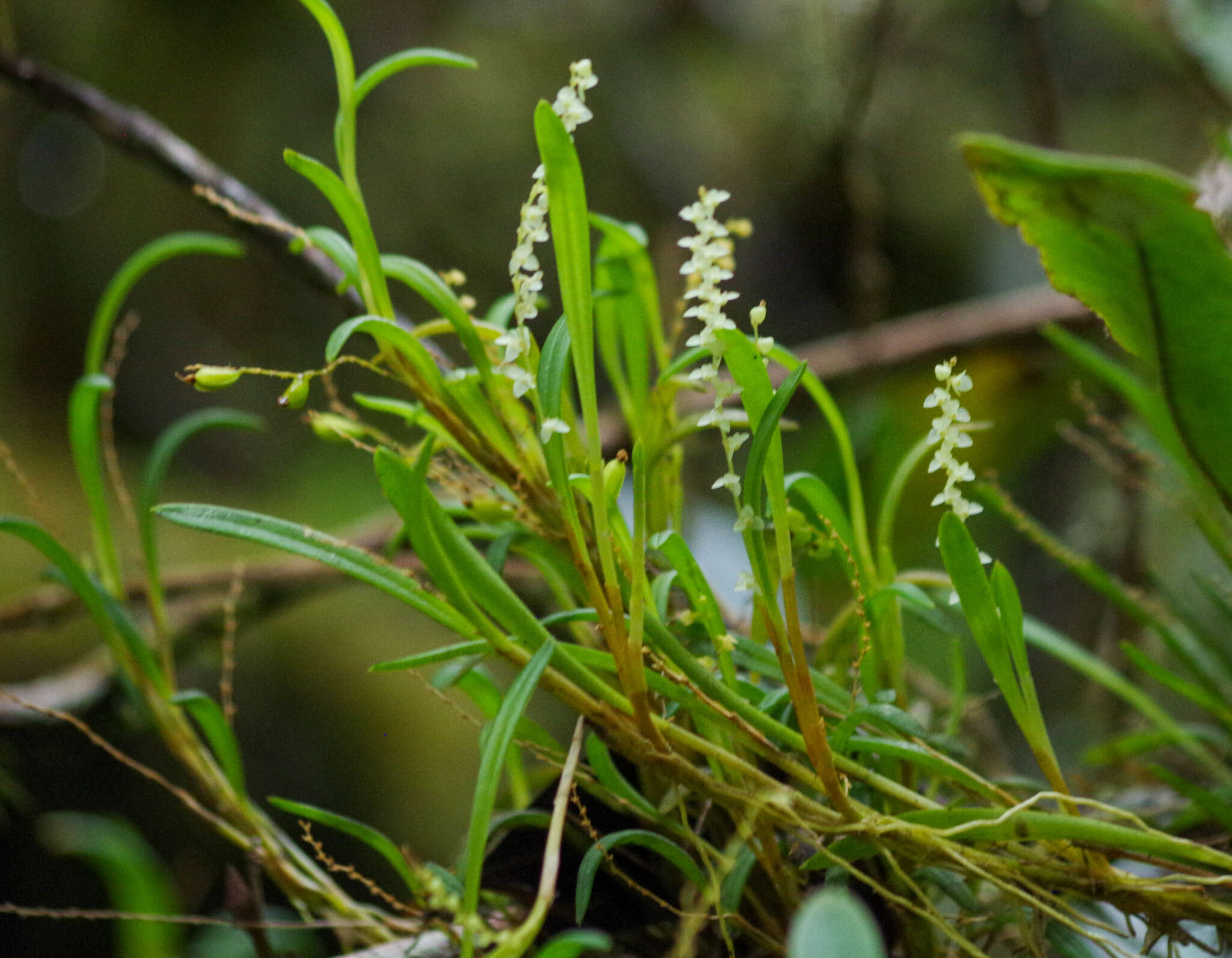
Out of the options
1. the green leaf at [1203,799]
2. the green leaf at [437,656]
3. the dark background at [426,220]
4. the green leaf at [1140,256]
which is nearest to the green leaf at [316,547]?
the green leaf at [437,656]

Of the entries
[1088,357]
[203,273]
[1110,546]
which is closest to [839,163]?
[1088,357]

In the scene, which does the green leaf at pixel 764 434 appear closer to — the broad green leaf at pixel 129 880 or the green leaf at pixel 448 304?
the green leaf at pixel 448 304

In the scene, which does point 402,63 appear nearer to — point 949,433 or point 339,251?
point 339,251

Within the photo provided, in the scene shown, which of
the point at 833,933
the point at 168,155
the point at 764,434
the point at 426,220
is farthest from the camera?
the point at 426,220

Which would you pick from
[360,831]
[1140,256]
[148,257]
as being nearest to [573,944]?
[360,831]

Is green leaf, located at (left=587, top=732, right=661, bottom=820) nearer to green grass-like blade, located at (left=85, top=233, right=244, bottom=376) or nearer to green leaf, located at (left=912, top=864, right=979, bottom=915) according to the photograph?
green leaf, located at (left=912, top=864, right=979, bottom=915)

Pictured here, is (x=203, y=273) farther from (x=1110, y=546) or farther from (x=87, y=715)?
(x=1110, y=546)
